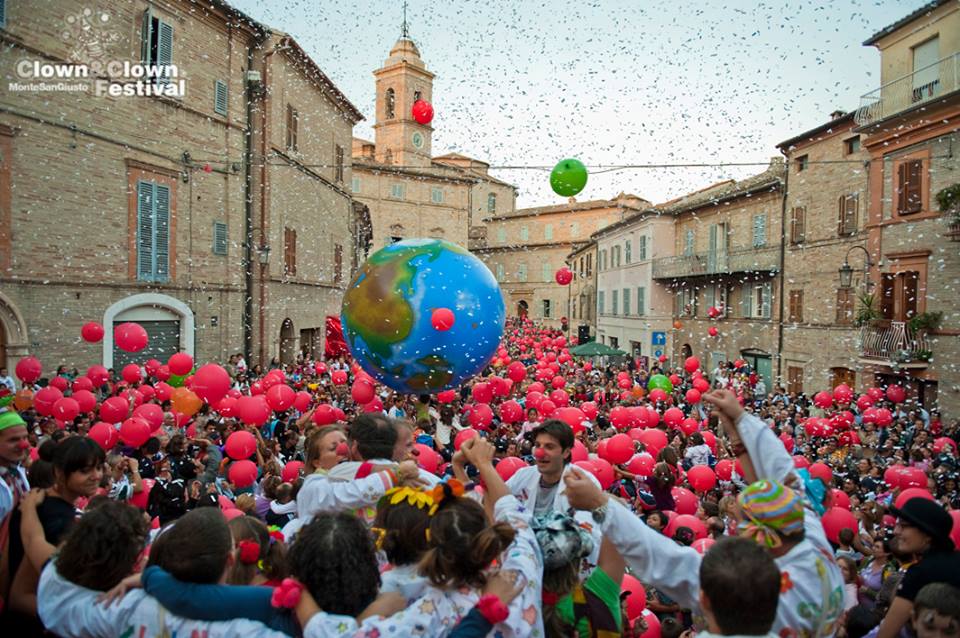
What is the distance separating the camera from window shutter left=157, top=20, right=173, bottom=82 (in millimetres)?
15000

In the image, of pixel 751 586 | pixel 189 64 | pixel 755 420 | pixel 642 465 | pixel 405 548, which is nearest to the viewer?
pixel 751 586

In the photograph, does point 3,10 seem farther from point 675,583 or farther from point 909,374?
point 909,374

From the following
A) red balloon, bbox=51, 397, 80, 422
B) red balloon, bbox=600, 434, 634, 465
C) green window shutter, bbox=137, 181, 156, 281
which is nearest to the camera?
red balloon, bbox=600, 434, 634, 465

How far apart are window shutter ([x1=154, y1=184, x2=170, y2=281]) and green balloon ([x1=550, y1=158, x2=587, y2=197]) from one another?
9.96 metres

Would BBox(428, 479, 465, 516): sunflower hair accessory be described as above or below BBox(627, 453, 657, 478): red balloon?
above

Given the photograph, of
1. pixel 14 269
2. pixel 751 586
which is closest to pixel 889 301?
pixel 751 586

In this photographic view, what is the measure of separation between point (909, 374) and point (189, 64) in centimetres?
1912

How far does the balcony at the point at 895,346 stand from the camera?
1558 cm

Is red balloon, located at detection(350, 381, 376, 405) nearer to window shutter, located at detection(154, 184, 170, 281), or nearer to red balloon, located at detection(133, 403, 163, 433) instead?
red balloon, located at detection(133, 403, 163, 433)

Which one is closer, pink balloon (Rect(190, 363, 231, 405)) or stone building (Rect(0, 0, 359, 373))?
pink balloon (Rect(190, 363, 231, 405))

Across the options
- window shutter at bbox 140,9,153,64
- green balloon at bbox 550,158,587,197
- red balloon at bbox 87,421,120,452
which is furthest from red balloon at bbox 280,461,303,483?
window shutter at bbox 140,9,153,64

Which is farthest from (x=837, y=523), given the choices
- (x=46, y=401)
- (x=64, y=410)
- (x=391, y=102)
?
(x=391, y=102)

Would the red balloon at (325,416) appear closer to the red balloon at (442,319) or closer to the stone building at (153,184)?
the red balloon at (442,319)

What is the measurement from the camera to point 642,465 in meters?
6.87
